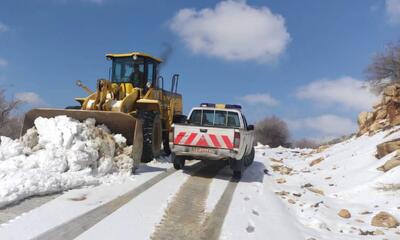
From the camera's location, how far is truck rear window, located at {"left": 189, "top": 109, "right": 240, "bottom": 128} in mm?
12070

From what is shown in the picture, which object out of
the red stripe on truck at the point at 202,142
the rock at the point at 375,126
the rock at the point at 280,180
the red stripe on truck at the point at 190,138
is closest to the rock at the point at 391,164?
the rock at the point at 280,180

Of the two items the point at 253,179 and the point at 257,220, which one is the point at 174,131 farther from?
the point at 257,220

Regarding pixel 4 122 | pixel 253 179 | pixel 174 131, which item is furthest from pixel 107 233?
pixel 4 122

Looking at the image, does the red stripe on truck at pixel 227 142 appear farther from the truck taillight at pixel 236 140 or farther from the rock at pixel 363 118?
the rock at pixel 363 118

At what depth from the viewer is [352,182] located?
35.8 ft

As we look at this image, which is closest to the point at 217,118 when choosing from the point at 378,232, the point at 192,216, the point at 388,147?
the point at 388,147

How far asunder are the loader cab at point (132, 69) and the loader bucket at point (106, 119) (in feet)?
10.4

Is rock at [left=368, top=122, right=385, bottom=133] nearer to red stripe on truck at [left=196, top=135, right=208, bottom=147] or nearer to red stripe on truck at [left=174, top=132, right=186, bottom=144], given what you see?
red stripe on truck at [left=196, top=135, right=208, bottom=147]

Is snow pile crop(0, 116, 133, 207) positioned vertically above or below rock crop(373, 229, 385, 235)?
above

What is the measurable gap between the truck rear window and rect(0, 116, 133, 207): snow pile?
2752 mm

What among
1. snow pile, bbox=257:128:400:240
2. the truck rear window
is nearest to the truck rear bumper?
the truck rear window

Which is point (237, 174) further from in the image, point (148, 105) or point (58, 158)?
point (58, 158)

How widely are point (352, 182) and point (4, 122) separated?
32.1 m

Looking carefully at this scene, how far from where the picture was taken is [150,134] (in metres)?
12.2
